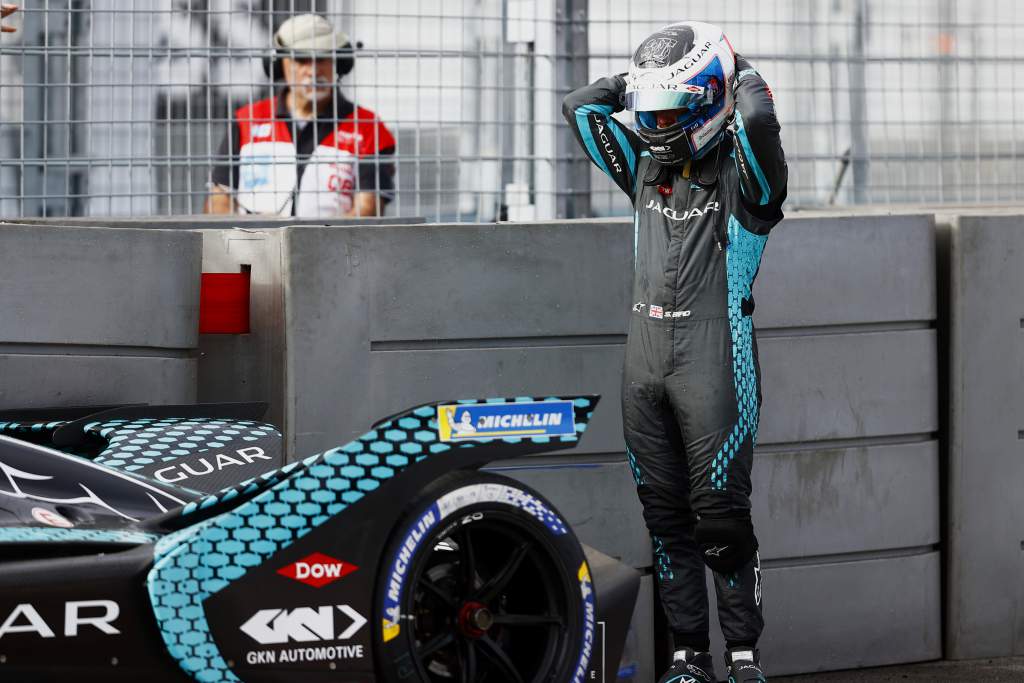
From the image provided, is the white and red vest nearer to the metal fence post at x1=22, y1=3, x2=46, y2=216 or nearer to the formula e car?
the metal fence post at x1=22, y1=3, x2=46, y2=216

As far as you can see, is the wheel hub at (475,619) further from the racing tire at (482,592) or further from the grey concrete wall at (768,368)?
the grey concrete wall at (768,368)

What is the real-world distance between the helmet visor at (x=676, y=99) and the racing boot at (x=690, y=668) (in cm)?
146

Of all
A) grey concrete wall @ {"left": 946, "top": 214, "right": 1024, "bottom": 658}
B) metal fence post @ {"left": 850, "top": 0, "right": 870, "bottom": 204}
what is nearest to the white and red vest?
metal fence post @ {"left": 850, "top": 0, "right": 870, "bottom": 204}

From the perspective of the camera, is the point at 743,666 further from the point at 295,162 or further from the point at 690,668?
the point at 295,162

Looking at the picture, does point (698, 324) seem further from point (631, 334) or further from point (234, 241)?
point (234, 241)

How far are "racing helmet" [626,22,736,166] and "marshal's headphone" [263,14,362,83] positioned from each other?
1549 mm

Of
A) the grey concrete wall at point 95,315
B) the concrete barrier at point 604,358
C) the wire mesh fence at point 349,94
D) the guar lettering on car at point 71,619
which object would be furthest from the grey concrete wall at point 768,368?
the guar lettering on car at point 71,619

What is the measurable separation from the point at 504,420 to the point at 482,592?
36cm

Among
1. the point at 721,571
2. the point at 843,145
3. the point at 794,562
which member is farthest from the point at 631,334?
the point at 843,145

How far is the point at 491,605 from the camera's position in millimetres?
3215

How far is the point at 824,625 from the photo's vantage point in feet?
16.1

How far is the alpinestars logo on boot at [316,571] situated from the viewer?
3.05 m

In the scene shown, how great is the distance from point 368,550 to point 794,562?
2166 millimetres

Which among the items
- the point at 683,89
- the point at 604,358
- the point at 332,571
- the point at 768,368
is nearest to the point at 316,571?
the point at 332,571
